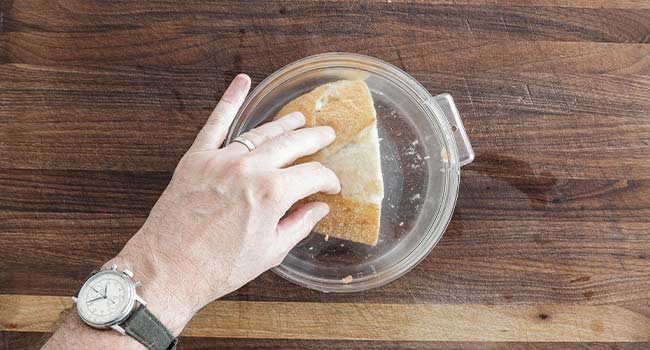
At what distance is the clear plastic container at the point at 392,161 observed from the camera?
1487 millimetres

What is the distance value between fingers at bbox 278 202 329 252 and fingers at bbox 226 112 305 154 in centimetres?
18

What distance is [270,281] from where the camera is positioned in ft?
4.87

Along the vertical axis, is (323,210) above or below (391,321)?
above

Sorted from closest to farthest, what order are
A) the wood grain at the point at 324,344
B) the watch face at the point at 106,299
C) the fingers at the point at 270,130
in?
the watch face at the point at 106,299, the fingers at the point at 270,130, the wood grain at the point at 324,344

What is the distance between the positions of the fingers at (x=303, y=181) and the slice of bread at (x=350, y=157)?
0.11 meters

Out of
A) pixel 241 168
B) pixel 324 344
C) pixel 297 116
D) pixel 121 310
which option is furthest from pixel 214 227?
pixel 324 344

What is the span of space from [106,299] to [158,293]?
98mm

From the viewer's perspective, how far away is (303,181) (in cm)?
121

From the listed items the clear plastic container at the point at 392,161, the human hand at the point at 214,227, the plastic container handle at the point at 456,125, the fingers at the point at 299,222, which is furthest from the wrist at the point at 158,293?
the plastic container handle at the point at 456,125

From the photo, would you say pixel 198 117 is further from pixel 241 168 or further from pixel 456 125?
pixel 456 125

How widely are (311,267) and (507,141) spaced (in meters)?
0.62

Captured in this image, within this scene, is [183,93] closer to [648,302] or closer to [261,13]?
[261,13]

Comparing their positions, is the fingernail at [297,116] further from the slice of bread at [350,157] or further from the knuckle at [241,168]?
the knuckle at [241,168]

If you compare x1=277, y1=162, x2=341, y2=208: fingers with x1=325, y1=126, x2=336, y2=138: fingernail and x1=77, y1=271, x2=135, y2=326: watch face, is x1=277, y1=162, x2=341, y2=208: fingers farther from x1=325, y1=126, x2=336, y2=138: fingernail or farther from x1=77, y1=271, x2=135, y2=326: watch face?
x1=77, y1=271, x2=135, y2=326: watch face
